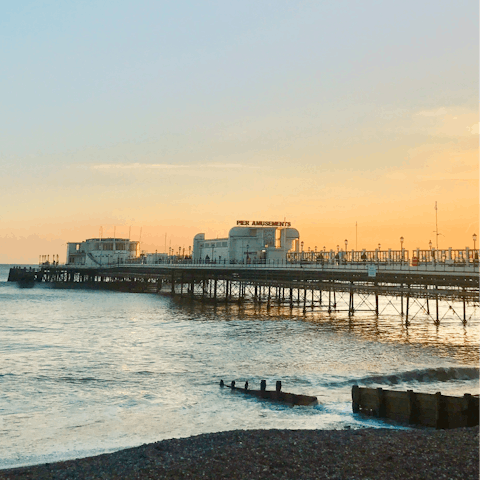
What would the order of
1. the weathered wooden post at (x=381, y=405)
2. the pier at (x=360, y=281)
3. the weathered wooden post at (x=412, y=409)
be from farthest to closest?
the pier at (x=360, y=281)
the weathered wooden post at (x=381, y=405)
the weathered wooden post at (x=412, y=409)

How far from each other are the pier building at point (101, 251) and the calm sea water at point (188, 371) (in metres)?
76.3

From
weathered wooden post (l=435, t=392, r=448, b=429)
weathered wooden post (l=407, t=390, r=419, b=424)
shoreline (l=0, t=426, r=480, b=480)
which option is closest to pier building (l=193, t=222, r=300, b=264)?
weathered wooden post (l=407, t=390, r=419, b=424)

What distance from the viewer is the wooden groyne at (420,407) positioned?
16.3 m

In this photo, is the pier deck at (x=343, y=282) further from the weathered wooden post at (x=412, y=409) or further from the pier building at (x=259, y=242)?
the weathered wooden post at (x=412, y=409)

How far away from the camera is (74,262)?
455ft

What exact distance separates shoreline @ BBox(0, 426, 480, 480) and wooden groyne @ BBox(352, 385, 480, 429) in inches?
44.6

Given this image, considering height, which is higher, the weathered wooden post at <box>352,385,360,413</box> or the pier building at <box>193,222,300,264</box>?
the pier building at <box>193,222,300,264</box>

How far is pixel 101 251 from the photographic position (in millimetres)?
131250

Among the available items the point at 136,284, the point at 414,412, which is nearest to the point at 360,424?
the point at 414,412

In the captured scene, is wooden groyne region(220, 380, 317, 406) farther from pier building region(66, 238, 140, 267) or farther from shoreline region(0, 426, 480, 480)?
pier building region(66, 238, 140, 267)

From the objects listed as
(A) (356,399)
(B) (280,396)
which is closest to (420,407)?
(A) (356,399)

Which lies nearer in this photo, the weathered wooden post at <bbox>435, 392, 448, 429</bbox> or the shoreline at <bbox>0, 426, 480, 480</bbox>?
the shoreline at <bbox>0, 426, 480, 480</bbox>

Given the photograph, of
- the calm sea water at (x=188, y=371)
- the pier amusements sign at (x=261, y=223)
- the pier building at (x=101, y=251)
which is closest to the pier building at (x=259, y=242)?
the pier amusements sign at (x=261, y=223)

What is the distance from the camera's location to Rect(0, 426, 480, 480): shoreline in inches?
469
